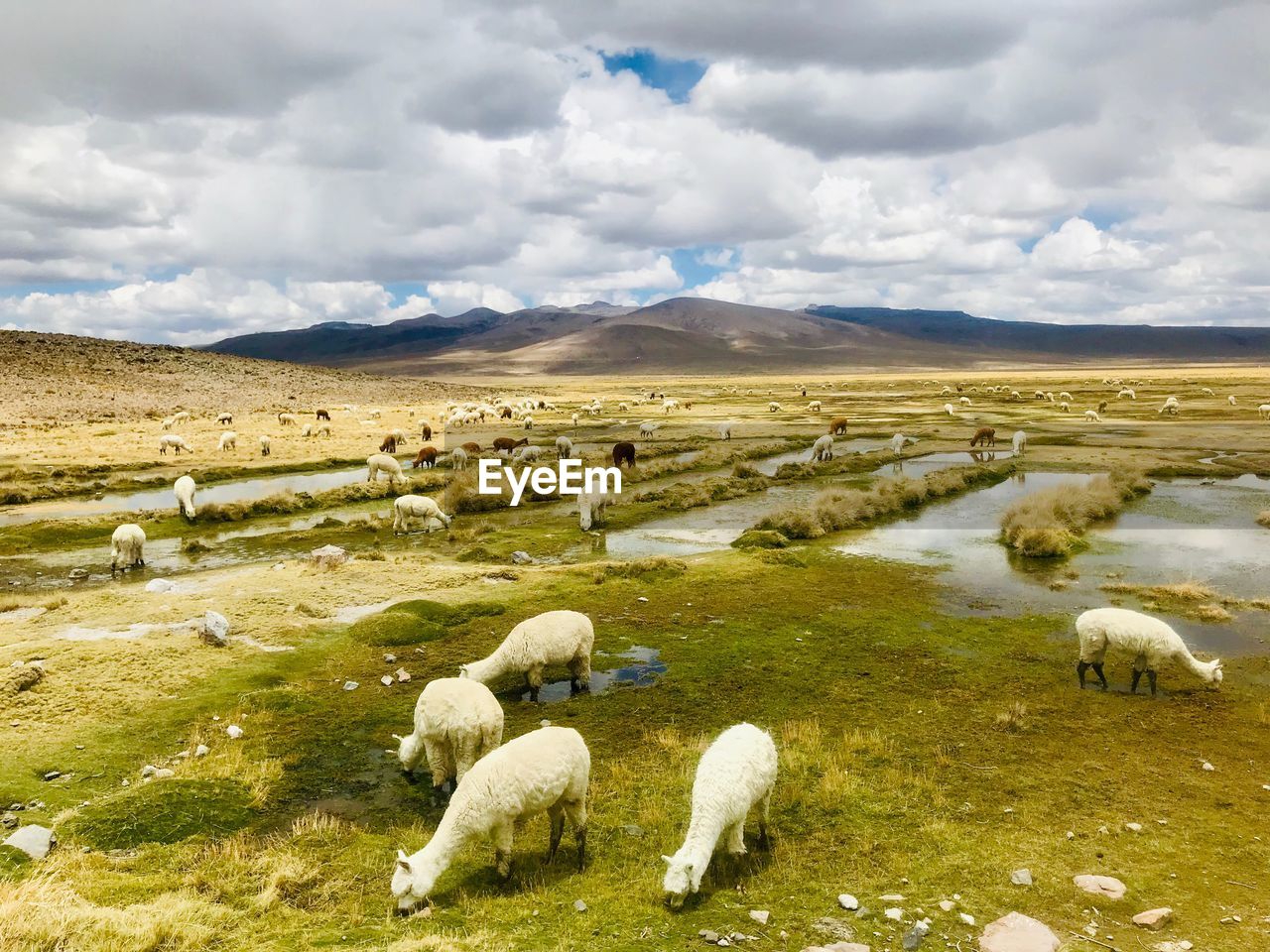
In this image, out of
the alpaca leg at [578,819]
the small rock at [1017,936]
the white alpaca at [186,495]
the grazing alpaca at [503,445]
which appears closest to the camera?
the small rock at [1017,936]

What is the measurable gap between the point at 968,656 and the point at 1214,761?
4632mm

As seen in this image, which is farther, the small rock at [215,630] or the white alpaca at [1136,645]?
the small rock at [215,630]

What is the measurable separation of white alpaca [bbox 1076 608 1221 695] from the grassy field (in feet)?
1.58

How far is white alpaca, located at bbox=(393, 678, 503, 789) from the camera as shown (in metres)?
9.89

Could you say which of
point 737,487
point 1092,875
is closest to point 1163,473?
point 737,487

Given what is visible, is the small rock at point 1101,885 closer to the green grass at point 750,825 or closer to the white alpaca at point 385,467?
the green grass at point 750,825

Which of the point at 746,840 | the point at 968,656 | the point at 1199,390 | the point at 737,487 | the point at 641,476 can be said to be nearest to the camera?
the point at 746,840

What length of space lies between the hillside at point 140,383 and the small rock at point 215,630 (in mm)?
65468

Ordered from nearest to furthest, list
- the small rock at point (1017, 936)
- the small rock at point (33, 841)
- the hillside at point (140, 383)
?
the small rock at point (1017, 936) < the small rock at point (33, 841) < the hillside at point (140, 383)

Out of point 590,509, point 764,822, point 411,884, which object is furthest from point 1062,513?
point 411,884

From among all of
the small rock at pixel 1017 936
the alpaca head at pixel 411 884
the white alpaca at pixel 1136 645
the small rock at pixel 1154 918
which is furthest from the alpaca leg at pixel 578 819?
the white alpaca at pixel 1136 645

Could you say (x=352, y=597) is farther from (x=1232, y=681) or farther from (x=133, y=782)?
(x=1232, y=681)

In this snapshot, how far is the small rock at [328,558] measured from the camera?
2145 cm

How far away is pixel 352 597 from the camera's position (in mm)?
18750
